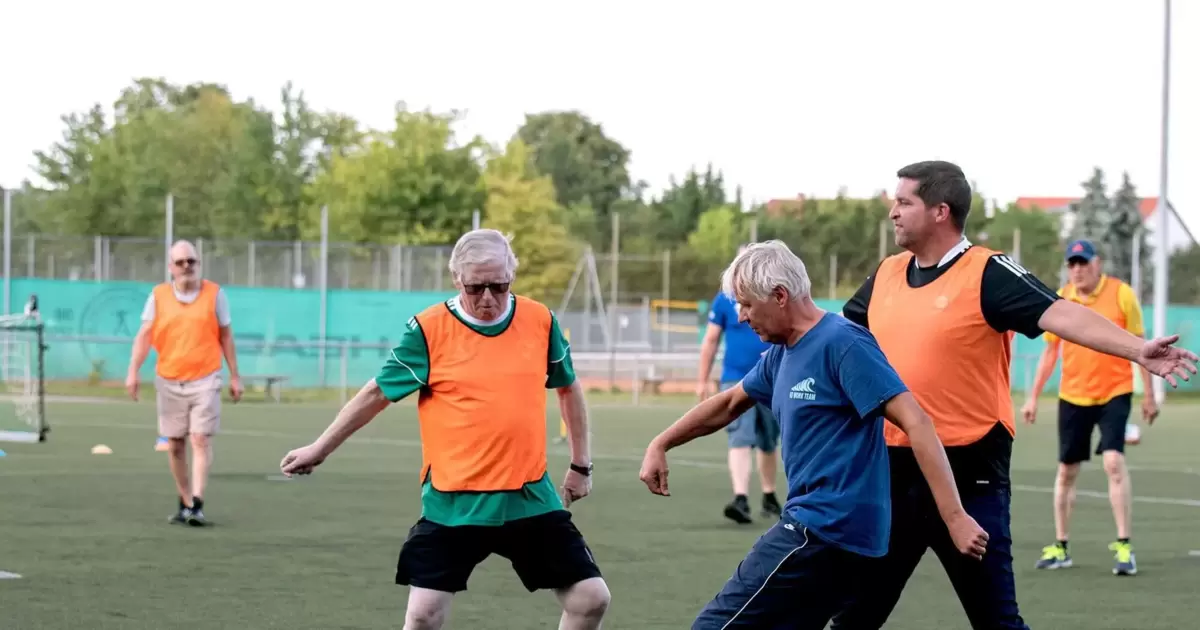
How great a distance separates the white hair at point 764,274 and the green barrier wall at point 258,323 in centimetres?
2838

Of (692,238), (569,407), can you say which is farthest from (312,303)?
(692,238)

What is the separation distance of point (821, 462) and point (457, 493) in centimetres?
141

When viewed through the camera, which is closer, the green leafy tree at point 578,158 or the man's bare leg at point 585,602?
the man's bare leg at point 585,602

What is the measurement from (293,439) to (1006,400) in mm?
16746

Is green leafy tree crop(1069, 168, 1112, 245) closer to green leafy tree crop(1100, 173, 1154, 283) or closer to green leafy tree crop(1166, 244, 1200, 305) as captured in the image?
green leafy tree crop(1100, 173, 1154, 283)

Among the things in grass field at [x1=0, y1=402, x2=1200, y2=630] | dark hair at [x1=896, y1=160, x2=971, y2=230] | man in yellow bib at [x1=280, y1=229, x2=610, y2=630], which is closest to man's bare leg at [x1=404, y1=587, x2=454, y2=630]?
man in yellow bib at [x1=280, y1=229, x2=610, y2=630]

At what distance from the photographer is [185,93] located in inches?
4124

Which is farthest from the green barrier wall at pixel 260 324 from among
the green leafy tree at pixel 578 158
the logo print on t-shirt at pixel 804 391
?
the green leafy tree at pixel 578 158

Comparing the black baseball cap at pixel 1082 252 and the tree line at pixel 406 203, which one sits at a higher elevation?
the tree line at pixel 406 203

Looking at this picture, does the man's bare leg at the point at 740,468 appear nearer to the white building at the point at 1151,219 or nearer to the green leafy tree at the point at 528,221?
the white building at the point at 1151,219

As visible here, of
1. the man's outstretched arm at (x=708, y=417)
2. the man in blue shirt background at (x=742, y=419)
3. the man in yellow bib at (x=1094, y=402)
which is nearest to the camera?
the man's outstretched arm at (x=708, y=417)

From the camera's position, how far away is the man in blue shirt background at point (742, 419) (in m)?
13.2

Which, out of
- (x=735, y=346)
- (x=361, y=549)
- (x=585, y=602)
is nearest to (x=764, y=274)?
(x=585, y=602)

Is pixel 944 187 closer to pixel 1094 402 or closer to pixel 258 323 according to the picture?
pixel 1094 402
